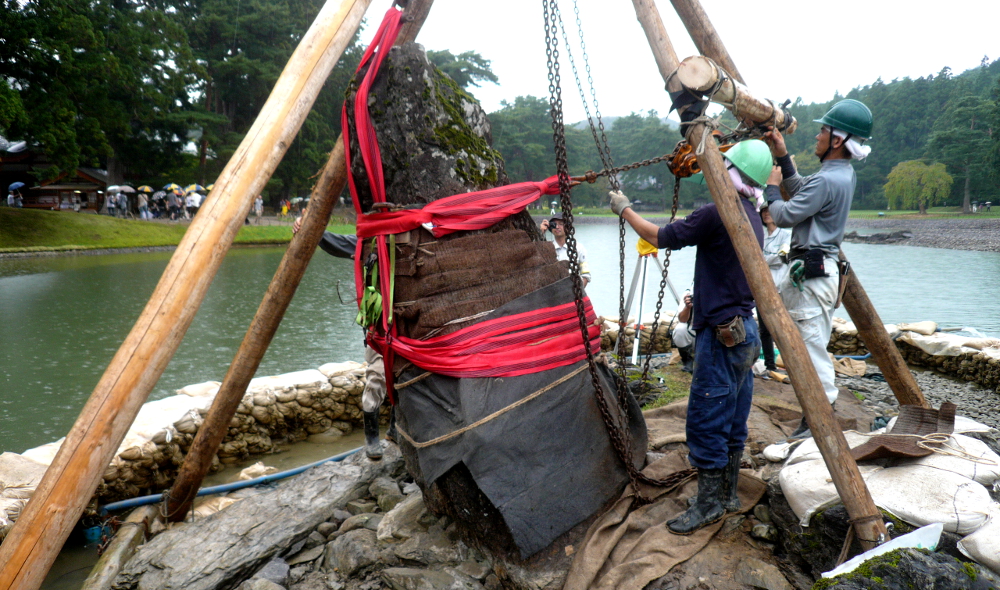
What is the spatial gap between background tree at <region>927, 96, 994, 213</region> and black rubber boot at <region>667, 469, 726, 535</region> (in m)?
25.8

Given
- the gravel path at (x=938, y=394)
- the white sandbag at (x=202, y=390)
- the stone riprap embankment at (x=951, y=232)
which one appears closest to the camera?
the gravel path at (x=938, y=394)

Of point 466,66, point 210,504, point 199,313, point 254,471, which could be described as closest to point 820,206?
point 210,504

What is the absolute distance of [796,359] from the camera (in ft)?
7.69

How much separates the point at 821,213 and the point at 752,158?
0.69 metres

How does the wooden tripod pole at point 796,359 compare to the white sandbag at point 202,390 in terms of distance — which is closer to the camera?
the wooden tripod pole at point 796,359

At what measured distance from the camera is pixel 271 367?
8.73 meters

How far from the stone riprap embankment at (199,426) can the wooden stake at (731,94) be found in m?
4.49

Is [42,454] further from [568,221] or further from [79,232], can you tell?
[79,232]

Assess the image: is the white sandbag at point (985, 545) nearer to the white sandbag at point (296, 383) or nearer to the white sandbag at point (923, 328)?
the white sandbag at point (296, 383)

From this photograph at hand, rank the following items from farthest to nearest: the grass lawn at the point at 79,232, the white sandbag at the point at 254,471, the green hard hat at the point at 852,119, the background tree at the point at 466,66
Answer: the background tree at the point at 466,66 < the grass lawn at the point at 79,232 < the white sandbag at the point at 254,471 < the green hard hat at the point at 852,119

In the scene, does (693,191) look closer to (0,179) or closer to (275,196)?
(275,196)

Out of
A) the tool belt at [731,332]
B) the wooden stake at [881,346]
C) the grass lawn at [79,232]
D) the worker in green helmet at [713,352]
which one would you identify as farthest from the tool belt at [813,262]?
the grass lawn at [79,232]

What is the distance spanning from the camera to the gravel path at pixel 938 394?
5.75 meters

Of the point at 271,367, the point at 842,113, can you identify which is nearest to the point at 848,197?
the point at 842,113
